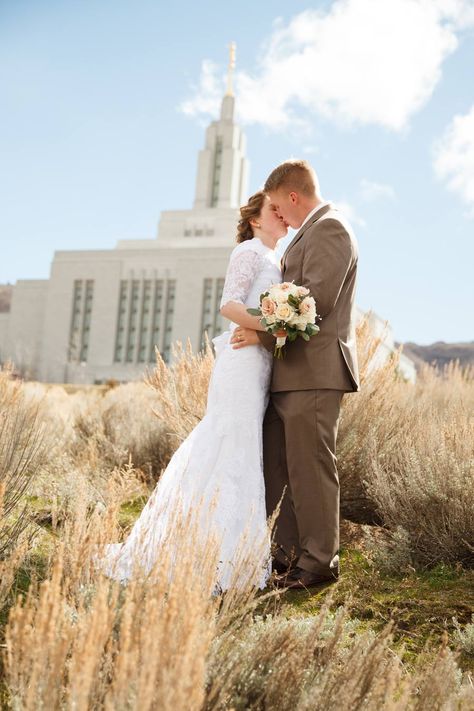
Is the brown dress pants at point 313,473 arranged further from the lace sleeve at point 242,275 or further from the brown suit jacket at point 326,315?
the lace sleeve at point 242,275

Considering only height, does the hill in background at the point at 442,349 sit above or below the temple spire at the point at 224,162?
below

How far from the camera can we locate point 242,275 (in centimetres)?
428

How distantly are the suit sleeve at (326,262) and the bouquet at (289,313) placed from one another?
0.08 m

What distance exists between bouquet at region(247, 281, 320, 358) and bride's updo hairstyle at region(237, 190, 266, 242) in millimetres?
915

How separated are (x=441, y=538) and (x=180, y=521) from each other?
2287mm

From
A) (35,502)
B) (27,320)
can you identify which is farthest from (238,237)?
(27,320)

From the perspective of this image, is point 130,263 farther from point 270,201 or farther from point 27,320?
point 270,201

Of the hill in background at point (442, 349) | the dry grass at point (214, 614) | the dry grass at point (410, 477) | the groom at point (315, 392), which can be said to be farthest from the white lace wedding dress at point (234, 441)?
the hill in background at point (442, 349)

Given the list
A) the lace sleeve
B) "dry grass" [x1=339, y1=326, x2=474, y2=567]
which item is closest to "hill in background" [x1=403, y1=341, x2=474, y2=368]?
"dry grass" [x1=339, y1=326, x2=474, y2=567]

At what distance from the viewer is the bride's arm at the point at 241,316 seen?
404 cm

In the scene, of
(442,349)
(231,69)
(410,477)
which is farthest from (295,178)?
(442,349)

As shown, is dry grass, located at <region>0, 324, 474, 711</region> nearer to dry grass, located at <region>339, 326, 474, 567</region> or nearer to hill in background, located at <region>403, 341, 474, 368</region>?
dry grass, located at <region>339, 326, 474, 567</region>

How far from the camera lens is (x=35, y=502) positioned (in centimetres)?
528

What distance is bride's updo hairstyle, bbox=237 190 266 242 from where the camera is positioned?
14.7 feet
